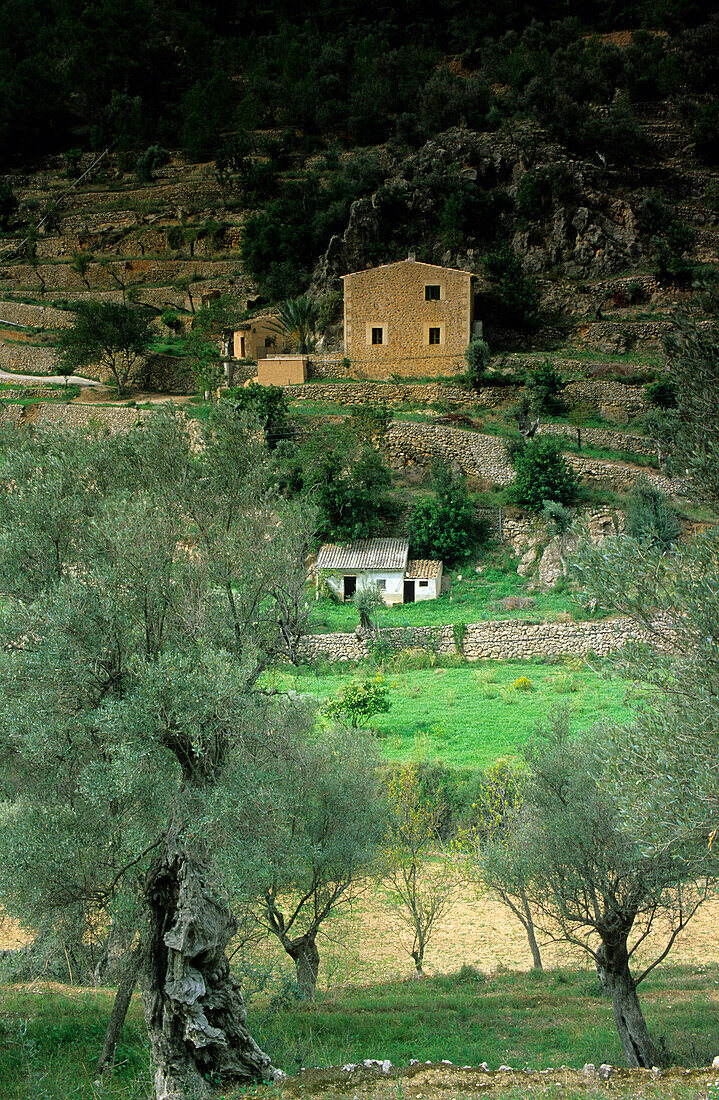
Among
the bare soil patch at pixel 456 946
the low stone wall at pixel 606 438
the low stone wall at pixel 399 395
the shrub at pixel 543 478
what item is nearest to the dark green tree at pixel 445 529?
the shrub at pixel 543 478

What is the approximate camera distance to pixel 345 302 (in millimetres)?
37438

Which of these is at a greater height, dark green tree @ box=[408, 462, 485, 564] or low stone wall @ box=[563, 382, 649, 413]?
low stone wall @ box=[563, 382, 649, 413]

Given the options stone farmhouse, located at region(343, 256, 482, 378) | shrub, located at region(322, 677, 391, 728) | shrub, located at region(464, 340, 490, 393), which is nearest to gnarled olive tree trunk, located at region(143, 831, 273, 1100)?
shrub, located at region(322, 677, 391, 728)

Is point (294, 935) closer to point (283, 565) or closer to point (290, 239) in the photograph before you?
point (283, 565)

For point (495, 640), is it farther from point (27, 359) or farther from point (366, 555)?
point (27, 359)

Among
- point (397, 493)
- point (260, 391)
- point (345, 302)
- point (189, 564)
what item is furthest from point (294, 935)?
point (345, 302)

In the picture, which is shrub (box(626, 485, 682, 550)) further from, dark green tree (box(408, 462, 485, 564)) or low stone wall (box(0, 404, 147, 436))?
low stone wall (box(0, 404, 147, 436))

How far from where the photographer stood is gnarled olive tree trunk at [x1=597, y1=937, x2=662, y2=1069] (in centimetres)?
820

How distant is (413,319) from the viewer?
36688 mm

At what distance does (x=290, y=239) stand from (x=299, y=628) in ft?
137

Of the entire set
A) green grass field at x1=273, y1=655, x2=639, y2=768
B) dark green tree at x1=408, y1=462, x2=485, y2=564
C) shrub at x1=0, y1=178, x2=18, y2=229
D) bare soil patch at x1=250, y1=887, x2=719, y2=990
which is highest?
shrub at x1=0, y1=178, x2=18, y2=229

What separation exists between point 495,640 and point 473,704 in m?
3.99

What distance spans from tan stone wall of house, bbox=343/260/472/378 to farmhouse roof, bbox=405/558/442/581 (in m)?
13.1

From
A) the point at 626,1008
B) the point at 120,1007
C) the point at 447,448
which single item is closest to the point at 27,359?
the point at 447,448
